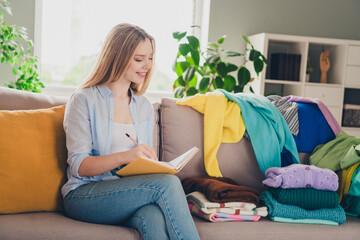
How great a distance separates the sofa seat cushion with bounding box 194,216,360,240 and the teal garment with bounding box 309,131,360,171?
11.7 inches

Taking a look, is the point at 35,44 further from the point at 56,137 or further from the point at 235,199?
the point at 235,199

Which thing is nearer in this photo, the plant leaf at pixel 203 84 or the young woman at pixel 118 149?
the young woman at pixel 118 149

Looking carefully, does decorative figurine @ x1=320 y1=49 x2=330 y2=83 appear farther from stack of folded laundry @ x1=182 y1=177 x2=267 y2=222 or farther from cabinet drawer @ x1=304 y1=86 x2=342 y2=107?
stack of folded laundry @ x1=182 y1=177 x2=267 y2=222

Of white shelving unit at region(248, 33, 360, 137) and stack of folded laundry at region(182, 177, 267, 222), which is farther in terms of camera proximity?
white shelving unit at region(248, 33, 360, 137)

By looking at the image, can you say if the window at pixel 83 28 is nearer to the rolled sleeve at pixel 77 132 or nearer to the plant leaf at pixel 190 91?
the plant leaf at pixel 190 91

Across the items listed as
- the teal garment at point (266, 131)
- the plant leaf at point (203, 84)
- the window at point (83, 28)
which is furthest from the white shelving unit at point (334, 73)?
the teal garment at point (266, 131)

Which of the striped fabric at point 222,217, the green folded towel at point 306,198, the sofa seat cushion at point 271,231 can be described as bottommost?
the sofa seat cushion at point 271,231

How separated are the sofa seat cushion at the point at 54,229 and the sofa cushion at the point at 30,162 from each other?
3.0 inches

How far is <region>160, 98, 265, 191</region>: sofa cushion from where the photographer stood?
2.01m

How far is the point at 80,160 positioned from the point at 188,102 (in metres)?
0.74

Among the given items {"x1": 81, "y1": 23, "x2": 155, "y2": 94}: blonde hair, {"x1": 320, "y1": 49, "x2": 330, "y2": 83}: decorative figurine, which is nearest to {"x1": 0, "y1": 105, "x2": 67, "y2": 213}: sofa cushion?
{"x1": 81, "y1": 23, "x2": 155, "y2": 94}: blonde hair

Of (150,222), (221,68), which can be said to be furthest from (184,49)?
(150,222)

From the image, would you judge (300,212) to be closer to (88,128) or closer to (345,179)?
(345,179)

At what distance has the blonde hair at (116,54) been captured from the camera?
1.67 m
